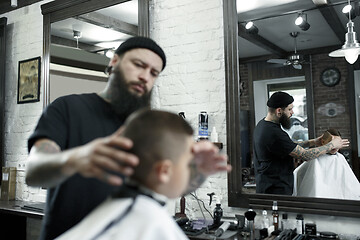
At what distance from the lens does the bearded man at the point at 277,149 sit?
7.79ft

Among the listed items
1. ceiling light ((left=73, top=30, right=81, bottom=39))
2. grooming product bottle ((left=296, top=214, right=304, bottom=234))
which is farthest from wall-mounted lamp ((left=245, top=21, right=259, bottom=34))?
ceiling light ((left=73, top=30, right=81, bottom=39))

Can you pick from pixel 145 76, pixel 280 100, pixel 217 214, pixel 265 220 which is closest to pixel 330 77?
pixel 280 100

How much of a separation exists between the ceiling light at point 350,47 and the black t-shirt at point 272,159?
2.00 ft

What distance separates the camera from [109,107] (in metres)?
1.53


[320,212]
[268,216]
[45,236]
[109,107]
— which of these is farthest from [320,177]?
[45,236]

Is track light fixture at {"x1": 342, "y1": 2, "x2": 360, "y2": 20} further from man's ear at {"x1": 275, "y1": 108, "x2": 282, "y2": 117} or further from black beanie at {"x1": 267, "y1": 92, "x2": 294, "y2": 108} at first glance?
man's ear at {"x1": 275, "y1": 108, "x2": 282, "y2": 117}

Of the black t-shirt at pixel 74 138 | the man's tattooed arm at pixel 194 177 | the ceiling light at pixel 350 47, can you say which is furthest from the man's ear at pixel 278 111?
the man's tattooed arm at pixel 194 177

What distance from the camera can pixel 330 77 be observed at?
7.36ft

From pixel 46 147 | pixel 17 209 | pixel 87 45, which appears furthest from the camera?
pixel 87 45

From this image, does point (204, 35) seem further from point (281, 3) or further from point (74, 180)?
point (74, 180)

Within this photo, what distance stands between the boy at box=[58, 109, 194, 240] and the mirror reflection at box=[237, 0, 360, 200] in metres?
1.57

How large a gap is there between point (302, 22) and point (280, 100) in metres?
0.54

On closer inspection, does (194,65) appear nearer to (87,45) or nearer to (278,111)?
(278,111)

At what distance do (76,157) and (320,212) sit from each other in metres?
1.87
